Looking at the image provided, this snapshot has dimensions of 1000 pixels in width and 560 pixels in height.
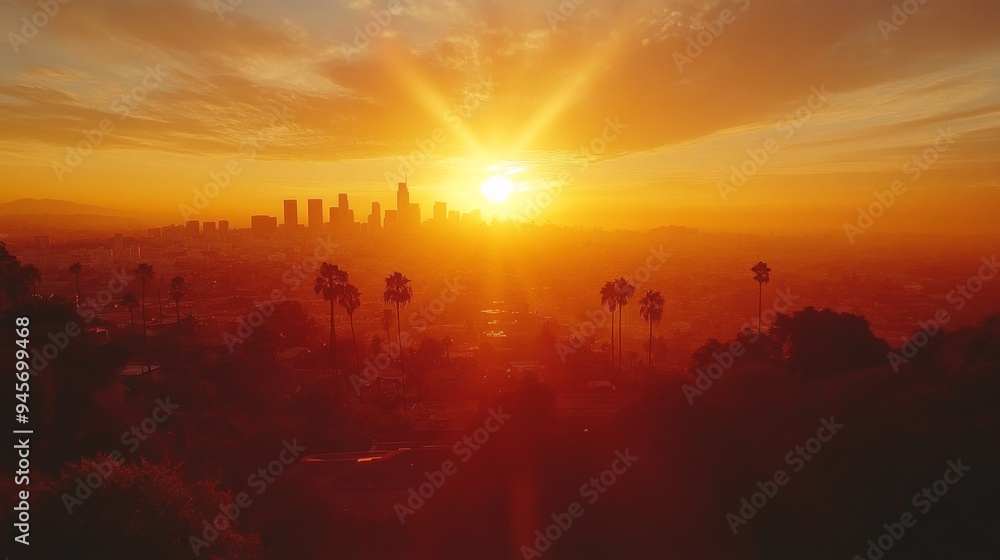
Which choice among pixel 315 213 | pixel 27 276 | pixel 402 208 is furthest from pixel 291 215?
pixel 27 276

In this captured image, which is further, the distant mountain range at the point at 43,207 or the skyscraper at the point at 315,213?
the skyscraper at the point at 315,213

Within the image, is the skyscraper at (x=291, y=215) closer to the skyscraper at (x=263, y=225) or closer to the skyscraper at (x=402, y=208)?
the skyscraper at (x=263, y=225)

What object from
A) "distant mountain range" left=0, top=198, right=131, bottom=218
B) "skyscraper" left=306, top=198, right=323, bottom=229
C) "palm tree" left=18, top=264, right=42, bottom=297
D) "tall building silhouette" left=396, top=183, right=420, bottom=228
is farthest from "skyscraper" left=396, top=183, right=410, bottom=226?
"palm tree" left=18, top=264, right=42, bottom=297

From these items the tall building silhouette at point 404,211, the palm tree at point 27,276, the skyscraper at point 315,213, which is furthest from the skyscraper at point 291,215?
the palm tree at point 27,276

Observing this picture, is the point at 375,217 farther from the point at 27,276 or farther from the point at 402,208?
the point at 27,276

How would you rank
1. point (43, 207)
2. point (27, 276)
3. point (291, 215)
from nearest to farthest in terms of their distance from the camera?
point (27, 276)
point (43, 207)
point (291, 215)
